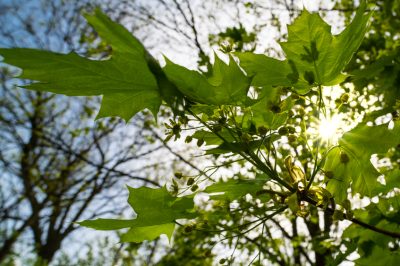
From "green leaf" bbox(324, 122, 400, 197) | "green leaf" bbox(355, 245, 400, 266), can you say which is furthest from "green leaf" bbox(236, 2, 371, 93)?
"green leaf" bbox(355, 245, 400, 266)

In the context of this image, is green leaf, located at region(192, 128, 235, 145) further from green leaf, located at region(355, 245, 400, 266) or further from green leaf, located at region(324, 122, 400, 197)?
green leaf, located at region(355, 245, 400, 266)

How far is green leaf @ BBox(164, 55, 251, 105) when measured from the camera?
3.45ft

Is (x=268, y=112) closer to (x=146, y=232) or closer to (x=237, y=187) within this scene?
(x=237, y=187)

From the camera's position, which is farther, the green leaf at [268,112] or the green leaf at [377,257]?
the green leaf at [377,257]

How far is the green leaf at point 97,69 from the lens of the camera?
0.89 meters

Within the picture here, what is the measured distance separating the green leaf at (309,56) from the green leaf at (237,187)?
40 centimetres

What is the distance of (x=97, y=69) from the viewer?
0.98 m

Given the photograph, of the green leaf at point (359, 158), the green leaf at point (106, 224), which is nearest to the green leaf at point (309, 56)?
the green leaf at point (359, 158)

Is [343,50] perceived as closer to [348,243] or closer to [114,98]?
[114,98]

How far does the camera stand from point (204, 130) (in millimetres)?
1460

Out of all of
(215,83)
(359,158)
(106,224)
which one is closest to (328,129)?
(359,158)

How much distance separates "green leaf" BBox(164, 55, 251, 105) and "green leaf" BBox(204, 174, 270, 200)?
40 centimetres

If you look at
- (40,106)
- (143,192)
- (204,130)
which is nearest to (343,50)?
(204,130)

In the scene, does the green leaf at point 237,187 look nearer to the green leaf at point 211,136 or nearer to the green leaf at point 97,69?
the green leaf at point 211,136
